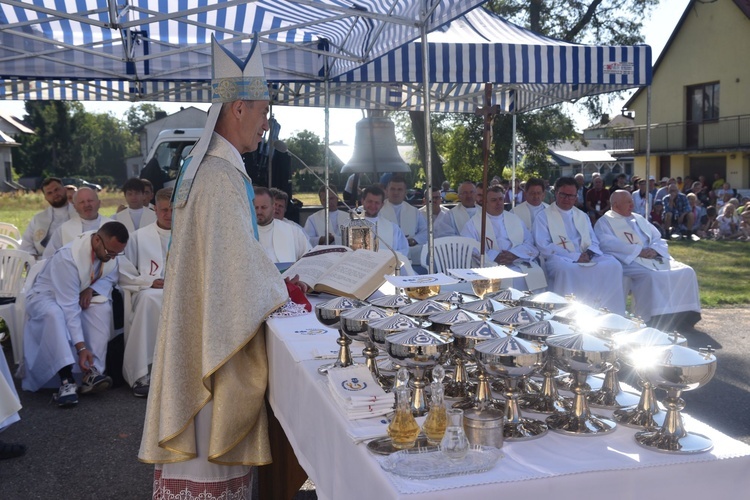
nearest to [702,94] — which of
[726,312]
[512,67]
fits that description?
[726,312]

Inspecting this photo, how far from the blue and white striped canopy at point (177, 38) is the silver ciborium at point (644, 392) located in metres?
3.79

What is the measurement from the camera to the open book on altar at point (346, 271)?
333 centimetres

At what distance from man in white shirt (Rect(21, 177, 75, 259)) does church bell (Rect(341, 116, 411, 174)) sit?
377 cm

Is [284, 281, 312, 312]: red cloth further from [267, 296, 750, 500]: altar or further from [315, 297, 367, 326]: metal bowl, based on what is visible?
[267, 296, 750, 500]: altar

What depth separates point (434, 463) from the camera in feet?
5.46

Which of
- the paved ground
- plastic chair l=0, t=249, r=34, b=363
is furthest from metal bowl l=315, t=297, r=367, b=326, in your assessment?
plastic chair l=0, t=249, r=34, b=363

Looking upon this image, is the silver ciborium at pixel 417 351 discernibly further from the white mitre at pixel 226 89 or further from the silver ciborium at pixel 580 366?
the white mitre at pixel 226 89

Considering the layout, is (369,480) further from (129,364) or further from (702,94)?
(702,94)

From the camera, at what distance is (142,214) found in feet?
27.7

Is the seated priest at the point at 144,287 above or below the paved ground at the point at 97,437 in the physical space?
above

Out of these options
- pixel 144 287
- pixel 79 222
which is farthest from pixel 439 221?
pixel 79 222

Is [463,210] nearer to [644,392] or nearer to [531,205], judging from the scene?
[531,205]

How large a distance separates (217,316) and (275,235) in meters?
3.88

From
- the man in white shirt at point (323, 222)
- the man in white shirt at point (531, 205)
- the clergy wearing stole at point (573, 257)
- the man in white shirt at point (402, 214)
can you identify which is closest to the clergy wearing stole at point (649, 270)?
the clergy wearing stole at point (573, 257)
